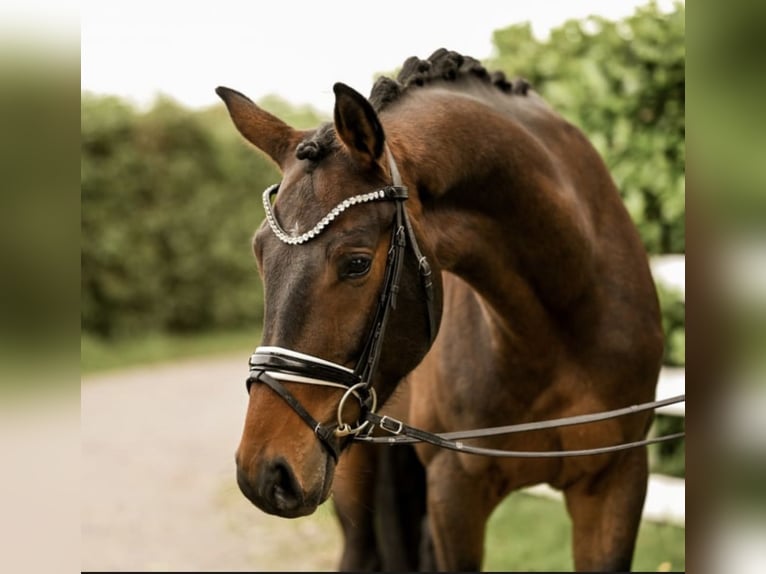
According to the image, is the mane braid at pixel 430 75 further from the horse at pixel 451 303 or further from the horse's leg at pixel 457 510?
the horse's leg at pixel 457 510

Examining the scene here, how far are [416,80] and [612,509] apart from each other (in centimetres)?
172

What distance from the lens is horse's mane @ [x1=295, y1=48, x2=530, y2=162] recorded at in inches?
94.1

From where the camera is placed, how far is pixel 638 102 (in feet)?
17.8

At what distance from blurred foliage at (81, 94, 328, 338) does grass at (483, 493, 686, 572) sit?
6.90 m

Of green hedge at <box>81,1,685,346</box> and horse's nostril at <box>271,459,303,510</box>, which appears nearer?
horse's nostril at <box>271,459,303,510</box>

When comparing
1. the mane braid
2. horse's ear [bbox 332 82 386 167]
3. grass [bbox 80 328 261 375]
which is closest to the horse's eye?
horse's ear [bbox 332 82 386 167]

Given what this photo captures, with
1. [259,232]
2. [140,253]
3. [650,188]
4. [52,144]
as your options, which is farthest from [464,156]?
[140,253]

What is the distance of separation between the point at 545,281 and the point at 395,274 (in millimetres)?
791

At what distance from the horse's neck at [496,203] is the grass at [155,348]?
10733 millimetres

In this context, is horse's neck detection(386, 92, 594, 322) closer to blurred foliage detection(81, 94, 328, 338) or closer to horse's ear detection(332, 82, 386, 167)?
horse's ear detection(332, 82, 386, 167)

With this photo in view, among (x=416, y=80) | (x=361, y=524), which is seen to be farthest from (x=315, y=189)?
(x=361, y=524)

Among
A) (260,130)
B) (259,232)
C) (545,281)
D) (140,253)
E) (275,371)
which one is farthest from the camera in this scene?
(140,253)

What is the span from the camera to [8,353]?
4.21ft

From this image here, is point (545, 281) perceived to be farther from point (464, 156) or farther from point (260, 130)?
point (260, 130)
